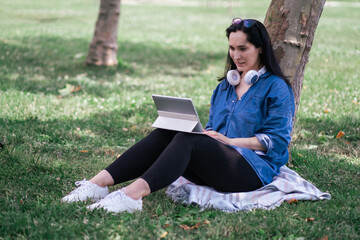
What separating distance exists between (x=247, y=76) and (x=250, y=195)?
0.91 m

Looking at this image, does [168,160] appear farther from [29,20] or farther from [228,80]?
[29,20]

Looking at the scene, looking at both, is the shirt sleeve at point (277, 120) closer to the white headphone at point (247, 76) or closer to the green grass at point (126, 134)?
the white headphone at point (247, 76)

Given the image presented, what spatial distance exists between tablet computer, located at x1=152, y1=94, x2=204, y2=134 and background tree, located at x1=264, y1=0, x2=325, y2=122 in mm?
1243

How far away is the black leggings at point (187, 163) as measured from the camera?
10.7 feet

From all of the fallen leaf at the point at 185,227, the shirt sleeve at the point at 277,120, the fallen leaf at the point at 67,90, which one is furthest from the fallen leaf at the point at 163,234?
the fallen leaf at the point at 67,90

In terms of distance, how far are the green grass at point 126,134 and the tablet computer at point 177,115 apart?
595 millimetres

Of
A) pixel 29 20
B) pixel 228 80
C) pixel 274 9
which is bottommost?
pixel 29 20

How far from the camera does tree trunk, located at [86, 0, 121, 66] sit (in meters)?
9.50

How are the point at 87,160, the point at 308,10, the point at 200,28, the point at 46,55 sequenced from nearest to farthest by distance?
the point at 308,10, the point at 87,160, the point at 46,55, the point at 200,28

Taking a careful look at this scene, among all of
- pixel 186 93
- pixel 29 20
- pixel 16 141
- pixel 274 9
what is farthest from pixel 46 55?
pixel 29 20

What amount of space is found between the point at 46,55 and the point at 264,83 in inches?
330

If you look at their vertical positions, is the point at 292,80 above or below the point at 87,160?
above

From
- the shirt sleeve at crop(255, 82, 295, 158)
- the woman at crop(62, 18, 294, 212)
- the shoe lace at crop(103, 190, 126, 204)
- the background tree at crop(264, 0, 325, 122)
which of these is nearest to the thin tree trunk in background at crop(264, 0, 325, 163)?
the background tree at crop(264, 0, 325, 122)

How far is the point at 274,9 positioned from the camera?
4.13m
